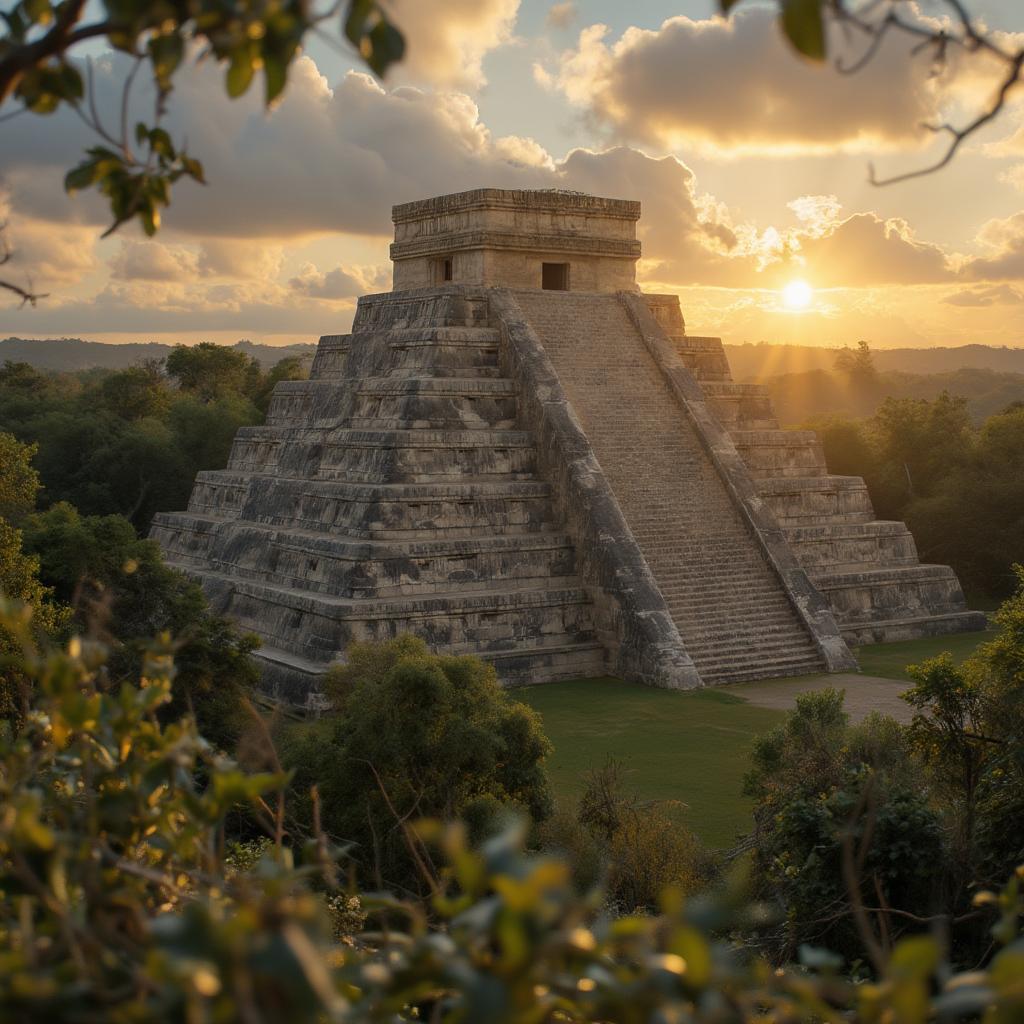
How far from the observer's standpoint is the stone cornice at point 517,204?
70.3 ft

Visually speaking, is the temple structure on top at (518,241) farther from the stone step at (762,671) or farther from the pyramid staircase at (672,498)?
the stone step at (762,671)

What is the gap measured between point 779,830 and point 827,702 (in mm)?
3216

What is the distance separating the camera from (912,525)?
2536 cm

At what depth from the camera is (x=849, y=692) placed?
54.6 ft

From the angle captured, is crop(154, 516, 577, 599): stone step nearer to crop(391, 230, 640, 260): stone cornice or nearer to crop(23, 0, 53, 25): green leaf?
crop(391, 230, 640, 260): stone cornice

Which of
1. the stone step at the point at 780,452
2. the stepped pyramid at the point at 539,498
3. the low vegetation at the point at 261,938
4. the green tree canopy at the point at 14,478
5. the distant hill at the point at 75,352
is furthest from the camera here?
the distant hill at the point at 75,352

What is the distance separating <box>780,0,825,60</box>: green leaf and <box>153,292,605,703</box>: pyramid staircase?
549 inches

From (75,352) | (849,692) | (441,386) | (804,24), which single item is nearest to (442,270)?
(441,386)

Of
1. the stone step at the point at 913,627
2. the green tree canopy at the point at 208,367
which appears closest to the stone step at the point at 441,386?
the stone step at the point at 913,627

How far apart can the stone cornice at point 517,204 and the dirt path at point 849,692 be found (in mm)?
8913

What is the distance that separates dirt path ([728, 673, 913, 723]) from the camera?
15.7 m

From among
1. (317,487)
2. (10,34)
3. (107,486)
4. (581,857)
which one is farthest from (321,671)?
(107,486)

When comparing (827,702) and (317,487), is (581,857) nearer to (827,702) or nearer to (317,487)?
(827,702)

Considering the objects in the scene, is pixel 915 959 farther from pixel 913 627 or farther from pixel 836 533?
pixel 836 533
